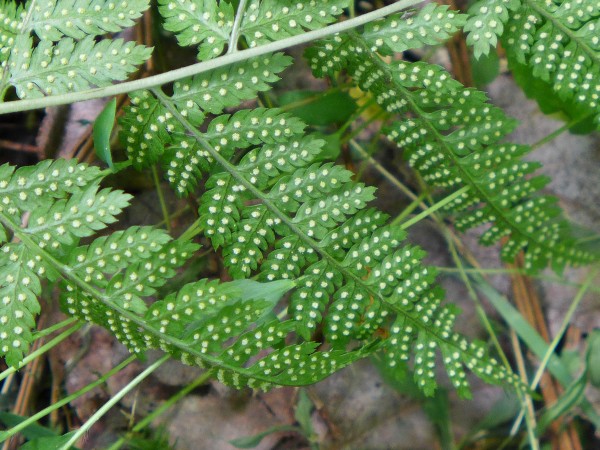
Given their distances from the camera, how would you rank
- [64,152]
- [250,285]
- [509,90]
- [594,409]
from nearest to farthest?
1. [250,285]
2. [64,152]
3. [594,409]
4. [509,90]

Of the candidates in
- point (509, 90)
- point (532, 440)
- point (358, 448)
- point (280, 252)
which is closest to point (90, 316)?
point (280, 252)

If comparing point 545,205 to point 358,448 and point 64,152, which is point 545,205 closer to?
point 358,448

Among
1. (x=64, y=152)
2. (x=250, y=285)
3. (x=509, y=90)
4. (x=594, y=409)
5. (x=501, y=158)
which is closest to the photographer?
(x=250, y=285)

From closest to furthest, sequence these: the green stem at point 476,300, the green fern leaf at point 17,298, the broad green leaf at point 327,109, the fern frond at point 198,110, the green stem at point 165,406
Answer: the green fern leaf at point 17,298, the fern frond at point 198,110, the broad green leaf at point 327,109, the green stem at point 165,406, the green stem at point 476,300

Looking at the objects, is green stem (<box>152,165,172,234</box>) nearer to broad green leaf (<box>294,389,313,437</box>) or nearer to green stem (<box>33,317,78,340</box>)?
green stem (<box>33,317,78,340</box>)

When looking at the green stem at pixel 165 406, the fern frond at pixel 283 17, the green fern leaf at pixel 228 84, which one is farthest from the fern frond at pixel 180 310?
the fern frond at pixel 283 17

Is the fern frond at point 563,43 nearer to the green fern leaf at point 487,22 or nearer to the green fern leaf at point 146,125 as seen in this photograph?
the green fern leaf at point 487,22

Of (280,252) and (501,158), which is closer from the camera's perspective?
(280,252)

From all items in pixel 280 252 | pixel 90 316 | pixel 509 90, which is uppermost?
pixel 509 90
